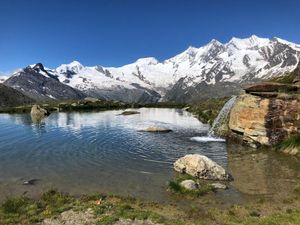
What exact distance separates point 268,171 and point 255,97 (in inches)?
804

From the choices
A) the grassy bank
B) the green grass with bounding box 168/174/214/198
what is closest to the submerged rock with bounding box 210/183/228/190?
the green grass with bounding box 168/174/214/198

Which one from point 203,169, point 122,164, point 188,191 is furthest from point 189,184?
point 122,164

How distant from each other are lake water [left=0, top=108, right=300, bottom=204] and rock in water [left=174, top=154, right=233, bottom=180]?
57.0 inches

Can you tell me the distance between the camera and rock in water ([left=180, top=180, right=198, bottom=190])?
3631cm

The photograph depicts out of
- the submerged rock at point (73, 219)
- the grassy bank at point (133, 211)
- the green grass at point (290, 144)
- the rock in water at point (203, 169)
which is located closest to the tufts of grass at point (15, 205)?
the grassy bank at point (133, 211)

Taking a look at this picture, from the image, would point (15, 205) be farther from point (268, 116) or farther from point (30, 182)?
point (268, 116)

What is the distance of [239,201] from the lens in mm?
34062

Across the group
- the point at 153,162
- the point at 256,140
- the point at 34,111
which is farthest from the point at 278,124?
the point at 34,111

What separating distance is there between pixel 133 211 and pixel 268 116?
36.0 metres

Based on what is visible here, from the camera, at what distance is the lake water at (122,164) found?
38.1 m

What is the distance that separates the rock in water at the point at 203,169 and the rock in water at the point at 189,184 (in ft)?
14.2

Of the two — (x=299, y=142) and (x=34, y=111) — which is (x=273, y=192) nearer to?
(x=299, y=142)

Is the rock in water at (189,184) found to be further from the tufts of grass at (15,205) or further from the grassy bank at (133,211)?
the tufts of grass at (15,205)

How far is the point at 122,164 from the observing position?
4850 centimetres
